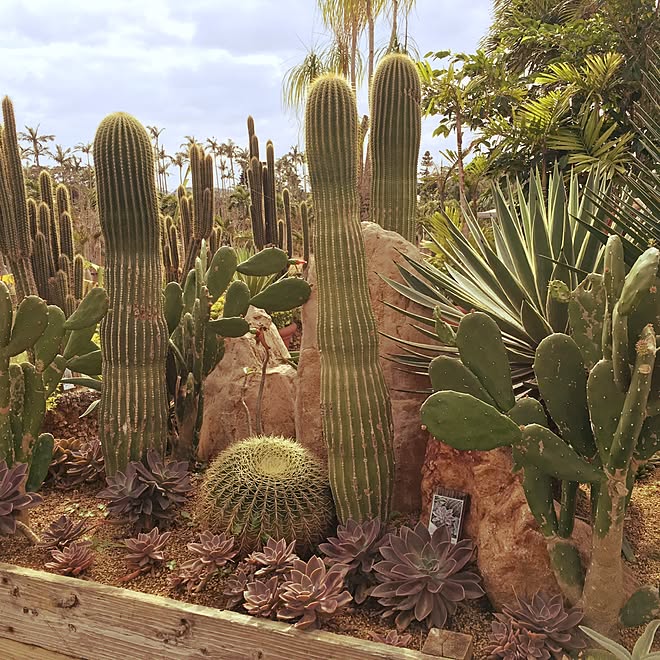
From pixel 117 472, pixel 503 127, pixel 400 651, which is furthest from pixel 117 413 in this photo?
pixel 503 127

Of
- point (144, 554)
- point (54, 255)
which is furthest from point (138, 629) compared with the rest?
point (54, 255)

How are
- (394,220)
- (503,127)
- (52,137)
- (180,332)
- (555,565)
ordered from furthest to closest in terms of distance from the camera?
1. (52,137)
2. (503,127)
3. (394,220)
4. (180,332)
5. (555,565)

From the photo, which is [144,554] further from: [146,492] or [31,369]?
[31,369]

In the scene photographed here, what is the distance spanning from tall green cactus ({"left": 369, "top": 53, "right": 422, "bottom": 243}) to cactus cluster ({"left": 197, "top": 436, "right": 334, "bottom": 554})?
154cm

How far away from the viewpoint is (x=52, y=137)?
95.6 ft

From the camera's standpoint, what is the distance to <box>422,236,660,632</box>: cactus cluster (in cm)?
159

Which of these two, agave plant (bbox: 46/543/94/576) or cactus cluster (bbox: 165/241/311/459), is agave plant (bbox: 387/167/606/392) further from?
agave plant (bbox: 46/543/94/576)

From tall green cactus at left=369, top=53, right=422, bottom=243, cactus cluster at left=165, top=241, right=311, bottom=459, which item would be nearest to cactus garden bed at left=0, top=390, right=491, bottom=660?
cactus cluster at left=165, top=241, right=311, bottom=459

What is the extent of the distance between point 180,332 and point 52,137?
2957 centimetres

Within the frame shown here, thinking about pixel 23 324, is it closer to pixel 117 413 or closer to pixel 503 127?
pixel 117 413

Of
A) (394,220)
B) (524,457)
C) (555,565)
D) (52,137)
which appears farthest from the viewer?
(52,137)

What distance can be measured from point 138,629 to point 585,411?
159 cm

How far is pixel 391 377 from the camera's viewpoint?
2.88 meters

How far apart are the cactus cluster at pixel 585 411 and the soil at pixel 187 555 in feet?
0.88
